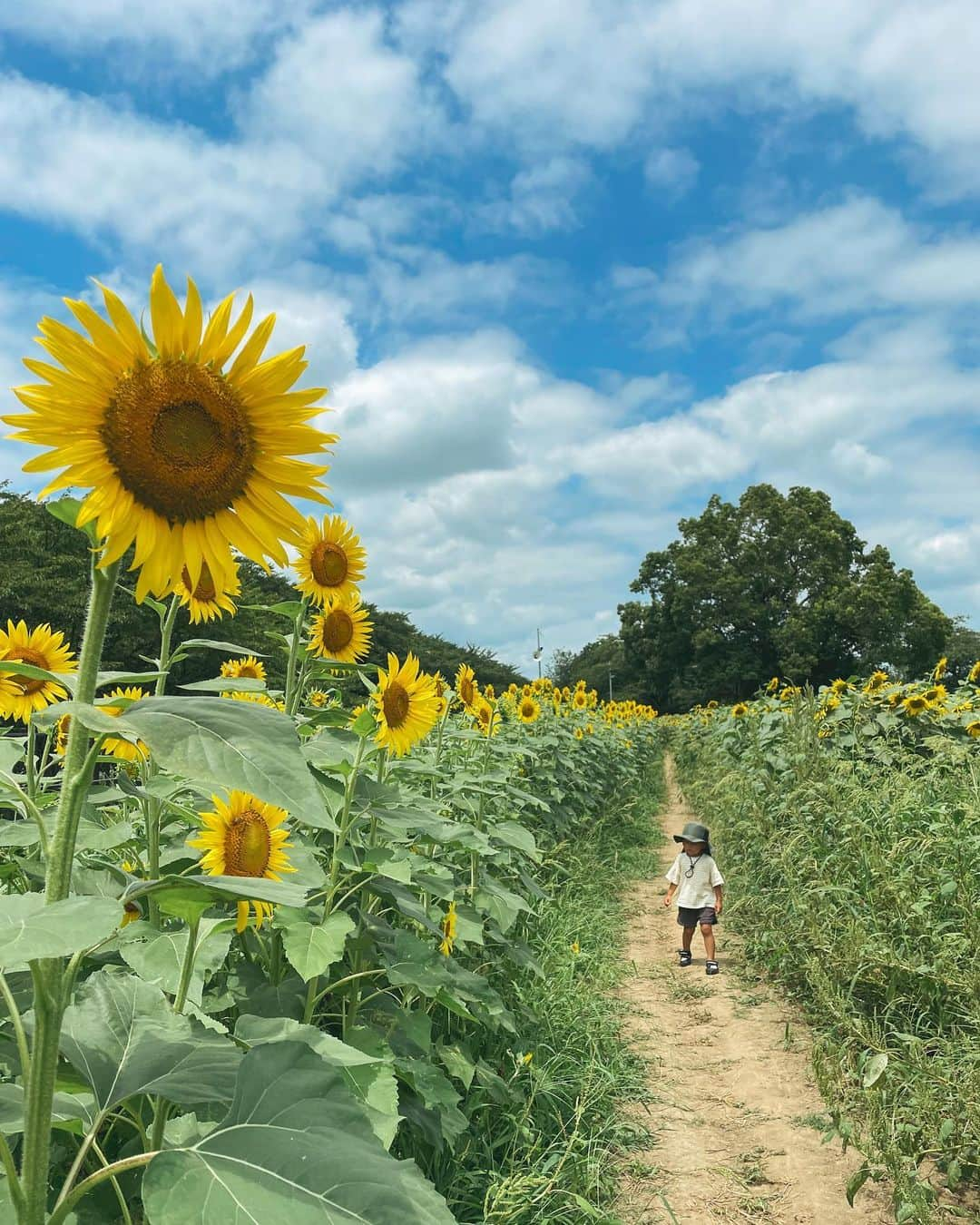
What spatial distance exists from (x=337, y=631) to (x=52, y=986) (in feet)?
A: 7.14

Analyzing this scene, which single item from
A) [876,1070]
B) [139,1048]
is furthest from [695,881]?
[139,1048]

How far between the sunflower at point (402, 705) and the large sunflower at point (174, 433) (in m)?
1.46

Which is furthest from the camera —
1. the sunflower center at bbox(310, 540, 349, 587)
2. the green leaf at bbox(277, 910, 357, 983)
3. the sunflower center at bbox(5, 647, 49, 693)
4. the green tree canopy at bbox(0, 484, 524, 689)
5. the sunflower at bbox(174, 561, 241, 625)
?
the green tree canopy at bbox(0, 484, 524, 689)

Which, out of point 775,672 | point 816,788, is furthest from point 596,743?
point 775,672

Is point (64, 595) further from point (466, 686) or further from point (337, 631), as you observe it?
point (337, 631)

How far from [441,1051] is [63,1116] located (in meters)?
2.06

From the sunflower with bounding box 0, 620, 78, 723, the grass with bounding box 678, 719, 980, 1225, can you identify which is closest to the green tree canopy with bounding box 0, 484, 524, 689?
the grass with bounding box 678, 719, 980, 1225

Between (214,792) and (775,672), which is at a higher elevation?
(775,672)

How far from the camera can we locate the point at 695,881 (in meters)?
6.81

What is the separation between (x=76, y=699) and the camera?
1.16 meters

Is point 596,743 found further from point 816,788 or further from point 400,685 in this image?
point 400,685

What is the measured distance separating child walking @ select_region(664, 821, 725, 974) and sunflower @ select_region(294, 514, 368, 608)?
173 inches

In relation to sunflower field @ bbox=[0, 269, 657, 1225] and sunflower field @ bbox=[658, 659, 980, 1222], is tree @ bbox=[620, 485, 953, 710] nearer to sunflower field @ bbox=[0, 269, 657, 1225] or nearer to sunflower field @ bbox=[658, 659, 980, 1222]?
sunflower field @ bbox=[658, 659, 980, 1222]

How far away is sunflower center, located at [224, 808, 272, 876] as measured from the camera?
199 cm
